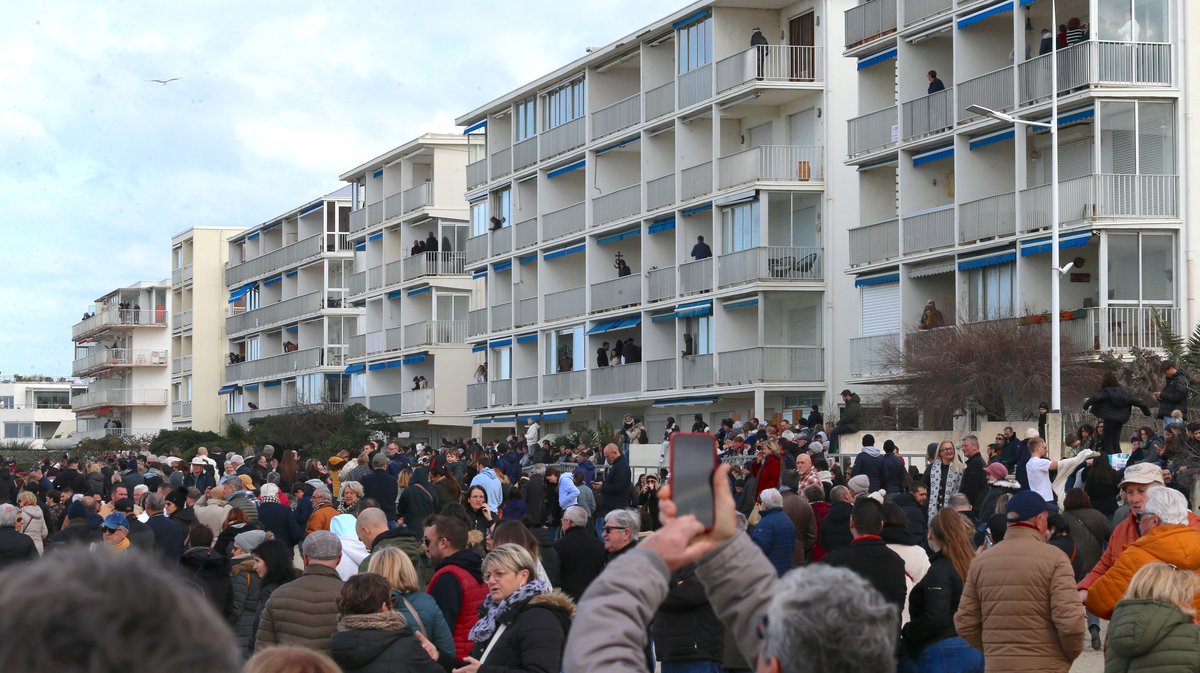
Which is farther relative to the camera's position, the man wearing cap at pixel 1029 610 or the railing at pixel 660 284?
the railing at pixel 660 284

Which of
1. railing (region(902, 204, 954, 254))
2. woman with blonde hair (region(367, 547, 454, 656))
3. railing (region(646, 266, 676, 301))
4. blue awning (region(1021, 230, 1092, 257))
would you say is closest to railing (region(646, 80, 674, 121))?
railing (region(646, 266, 676, 301))

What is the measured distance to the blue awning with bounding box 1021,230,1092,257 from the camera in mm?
33469

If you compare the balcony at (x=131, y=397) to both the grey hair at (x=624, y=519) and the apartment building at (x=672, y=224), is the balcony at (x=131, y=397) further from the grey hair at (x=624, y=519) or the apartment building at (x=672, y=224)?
the grey hair at (x=624, y=519)

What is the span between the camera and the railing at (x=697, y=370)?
4458 cm

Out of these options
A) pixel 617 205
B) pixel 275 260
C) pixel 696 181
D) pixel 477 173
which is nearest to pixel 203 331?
pixel 275 260

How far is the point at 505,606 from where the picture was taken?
7602mm

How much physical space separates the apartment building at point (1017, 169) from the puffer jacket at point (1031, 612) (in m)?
24.7

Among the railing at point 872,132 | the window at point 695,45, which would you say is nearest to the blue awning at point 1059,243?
the railing at point 872,132

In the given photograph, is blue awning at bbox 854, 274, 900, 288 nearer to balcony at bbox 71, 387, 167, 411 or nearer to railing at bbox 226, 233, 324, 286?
railing at bbox 226, 233, 324, 286

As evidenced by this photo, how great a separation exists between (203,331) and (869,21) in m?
59.8

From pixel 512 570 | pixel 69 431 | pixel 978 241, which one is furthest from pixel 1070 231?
pixel 69 431

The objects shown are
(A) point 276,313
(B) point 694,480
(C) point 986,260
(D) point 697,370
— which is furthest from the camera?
(A) point 276,313

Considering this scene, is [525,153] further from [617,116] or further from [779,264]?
[779,264]

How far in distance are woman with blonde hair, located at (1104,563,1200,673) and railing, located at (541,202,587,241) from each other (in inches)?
1764
